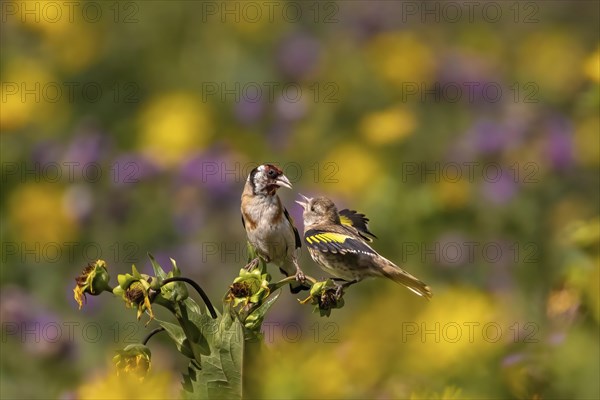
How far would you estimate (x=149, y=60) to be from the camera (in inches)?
193

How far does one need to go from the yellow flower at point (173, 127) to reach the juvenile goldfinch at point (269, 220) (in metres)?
2.55

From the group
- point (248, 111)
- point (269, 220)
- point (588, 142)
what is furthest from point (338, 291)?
point (248, 111)

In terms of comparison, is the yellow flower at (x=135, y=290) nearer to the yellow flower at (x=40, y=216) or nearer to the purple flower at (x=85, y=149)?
the yellow flower at (x=40, y=216)

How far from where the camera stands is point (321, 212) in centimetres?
128

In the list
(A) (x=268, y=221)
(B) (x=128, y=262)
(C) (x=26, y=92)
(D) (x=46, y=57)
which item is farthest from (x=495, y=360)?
(D) (x=46, y=57)

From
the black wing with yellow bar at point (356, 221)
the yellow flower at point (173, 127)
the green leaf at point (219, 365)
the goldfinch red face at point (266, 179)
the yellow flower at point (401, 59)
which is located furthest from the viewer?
the yellow flower at point (401, 59)

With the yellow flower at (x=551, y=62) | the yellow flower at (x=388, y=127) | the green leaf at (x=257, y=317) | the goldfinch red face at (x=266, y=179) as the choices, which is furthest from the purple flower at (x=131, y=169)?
the green leaf at (x=257, y=317)

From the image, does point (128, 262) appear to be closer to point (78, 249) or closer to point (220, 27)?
point (78, 249)

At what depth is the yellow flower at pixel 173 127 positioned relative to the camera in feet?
13.7

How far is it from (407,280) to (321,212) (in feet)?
0.79

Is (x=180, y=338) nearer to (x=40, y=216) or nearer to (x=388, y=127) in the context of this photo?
(x=40, y=216)

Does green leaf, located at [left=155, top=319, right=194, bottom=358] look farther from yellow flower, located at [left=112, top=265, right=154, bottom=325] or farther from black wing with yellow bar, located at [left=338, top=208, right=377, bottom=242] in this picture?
black wing with yellow bar, located at [left=338, top=208, right=377, bottom=242]

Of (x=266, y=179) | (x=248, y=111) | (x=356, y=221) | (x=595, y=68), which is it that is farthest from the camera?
(x=248, y=111)

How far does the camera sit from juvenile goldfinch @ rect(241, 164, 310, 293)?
1.37 m
